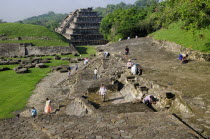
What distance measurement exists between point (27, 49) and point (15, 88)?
25.1 m

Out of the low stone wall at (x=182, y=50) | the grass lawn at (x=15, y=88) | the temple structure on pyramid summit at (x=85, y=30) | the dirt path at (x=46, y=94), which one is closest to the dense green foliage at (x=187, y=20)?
the low stone wall at (x=182, y=50)

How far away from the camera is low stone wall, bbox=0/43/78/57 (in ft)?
140

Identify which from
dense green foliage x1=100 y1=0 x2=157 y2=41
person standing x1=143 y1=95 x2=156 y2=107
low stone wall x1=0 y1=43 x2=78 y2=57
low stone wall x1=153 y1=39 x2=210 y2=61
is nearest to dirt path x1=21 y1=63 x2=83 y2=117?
person standing x1=143 y1=95 x2=156 y2=107

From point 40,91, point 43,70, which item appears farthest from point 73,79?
point 43,70

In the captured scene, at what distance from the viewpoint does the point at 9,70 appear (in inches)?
1161

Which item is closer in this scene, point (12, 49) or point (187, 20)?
point (187, 20)

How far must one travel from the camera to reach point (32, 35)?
1964 inches

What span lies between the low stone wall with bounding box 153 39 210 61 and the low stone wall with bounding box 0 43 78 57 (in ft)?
73.9

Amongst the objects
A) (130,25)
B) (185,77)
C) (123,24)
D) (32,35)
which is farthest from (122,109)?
(32,35)

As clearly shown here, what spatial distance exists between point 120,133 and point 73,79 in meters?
14.3

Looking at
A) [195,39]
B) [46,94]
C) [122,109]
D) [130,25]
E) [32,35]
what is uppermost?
[130,25]

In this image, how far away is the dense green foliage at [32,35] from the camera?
47491mm

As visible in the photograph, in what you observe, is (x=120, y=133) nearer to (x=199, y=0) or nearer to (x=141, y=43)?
(x=199, y=0)

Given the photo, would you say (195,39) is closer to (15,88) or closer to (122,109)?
(122,109)
